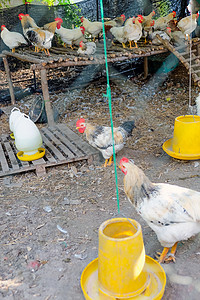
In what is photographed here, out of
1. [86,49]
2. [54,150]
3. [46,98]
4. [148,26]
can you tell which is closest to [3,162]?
[54,150]

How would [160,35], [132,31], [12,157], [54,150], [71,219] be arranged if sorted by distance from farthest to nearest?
[160,35], [132,31], [54,150], [12,157], [71,219]

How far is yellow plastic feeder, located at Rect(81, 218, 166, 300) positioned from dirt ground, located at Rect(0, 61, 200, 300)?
180 mm

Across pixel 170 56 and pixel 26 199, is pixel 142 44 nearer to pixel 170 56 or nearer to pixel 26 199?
pixel 170 56

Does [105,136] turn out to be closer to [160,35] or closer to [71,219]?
[71,219]

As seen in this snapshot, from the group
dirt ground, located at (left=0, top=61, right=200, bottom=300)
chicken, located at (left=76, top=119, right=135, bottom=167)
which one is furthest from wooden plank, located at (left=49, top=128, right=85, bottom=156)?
chicken, located at (left=76, top=119, right=135, bottom=167)

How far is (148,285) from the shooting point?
173cm

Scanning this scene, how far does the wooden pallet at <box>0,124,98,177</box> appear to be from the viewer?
3.57 metres

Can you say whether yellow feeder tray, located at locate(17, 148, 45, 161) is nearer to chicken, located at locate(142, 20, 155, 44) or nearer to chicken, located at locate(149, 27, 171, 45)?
chicken, located at locate(149, 27, 171, 45)

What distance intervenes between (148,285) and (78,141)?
274 centimetres

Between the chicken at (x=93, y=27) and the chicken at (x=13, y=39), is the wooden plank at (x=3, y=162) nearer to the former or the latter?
the chicken at (x=13, y=39)

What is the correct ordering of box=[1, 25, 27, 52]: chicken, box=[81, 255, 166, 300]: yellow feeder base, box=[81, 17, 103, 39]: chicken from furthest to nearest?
box=[81, 17, 103, 39]: chicken → box=[1, 25, 27, 52]: chicken → box=[81, 255, 166, 300]: yellow feeder base

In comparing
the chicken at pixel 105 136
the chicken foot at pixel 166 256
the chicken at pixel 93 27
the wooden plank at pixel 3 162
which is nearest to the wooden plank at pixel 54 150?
the chicken at pixel 105 136

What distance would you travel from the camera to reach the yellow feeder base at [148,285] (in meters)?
1.67

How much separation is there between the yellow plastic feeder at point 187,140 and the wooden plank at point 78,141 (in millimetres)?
1027
